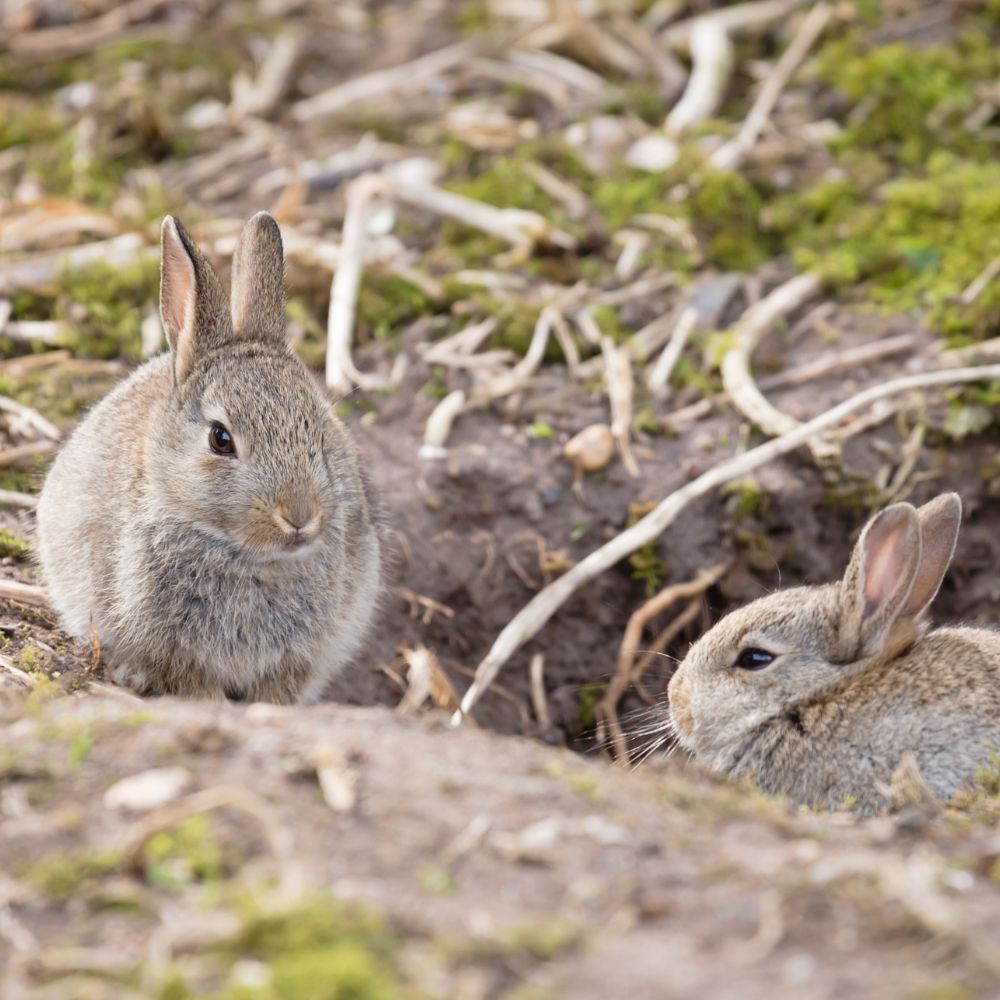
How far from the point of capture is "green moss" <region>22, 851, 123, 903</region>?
3.12 m

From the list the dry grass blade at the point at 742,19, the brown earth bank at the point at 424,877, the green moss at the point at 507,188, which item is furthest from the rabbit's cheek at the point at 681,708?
the dry grass blade at the point at 742,19

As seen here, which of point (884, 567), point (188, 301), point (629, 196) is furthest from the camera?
point (629, 196)

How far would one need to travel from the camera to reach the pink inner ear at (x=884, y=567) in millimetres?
5305

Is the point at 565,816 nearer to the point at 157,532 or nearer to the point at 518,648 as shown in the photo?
the point at 157,532

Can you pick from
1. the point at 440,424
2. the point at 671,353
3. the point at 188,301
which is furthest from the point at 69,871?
the point at 671,353

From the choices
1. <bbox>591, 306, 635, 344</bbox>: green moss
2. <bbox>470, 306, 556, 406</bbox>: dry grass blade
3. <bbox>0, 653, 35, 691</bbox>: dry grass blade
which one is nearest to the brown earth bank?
<bbox>0, 653, 35, 691</bbox>: dry grass blade

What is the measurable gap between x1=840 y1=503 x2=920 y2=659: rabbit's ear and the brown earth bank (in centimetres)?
142

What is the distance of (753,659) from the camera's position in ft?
18.6

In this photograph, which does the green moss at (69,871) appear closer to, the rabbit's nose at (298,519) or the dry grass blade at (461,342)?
the rabbit's nose at (298,519)

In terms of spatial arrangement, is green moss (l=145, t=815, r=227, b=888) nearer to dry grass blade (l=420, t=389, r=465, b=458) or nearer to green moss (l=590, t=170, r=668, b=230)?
dry grass blade (l=420, t=389, r=465, b=458)

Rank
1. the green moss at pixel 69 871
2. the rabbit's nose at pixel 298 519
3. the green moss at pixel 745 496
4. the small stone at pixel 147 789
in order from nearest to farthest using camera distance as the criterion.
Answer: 1. the green moss at pixel 69 871
2. the small stone at pixel 147 789
3. the rabbit's nose at pixel 298 519
4. the green moss at pixel 745 496

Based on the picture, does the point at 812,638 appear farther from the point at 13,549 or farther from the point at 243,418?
the point at 13,549

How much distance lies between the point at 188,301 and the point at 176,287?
267 mm

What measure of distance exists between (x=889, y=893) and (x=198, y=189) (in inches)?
280
